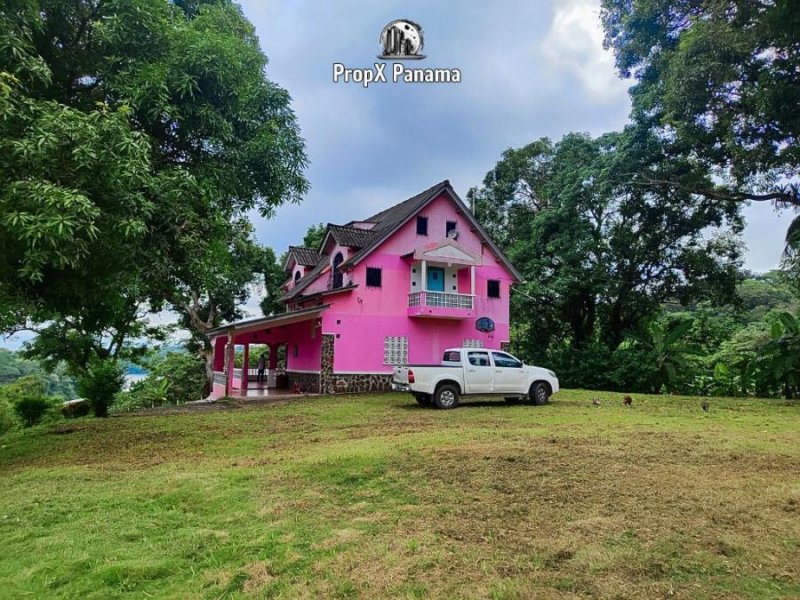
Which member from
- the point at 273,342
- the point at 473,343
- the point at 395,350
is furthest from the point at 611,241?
the point at 273,342

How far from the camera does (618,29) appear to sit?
66.9 feet

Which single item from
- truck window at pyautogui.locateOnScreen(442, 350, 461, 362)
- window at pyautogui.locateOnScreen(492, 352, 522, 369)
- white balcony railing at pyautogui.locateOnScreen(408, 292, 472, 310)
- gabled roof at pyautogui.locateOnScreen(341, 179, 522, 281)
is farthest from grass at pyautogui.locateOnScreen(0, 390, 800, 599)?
gabled roof at pyautogui.locateOnScreen(341, 179, 522, 281)

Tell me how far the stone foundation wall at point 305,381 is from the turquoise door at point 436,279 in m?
6.31

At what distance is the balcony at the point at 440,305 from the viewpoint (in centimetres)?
2111

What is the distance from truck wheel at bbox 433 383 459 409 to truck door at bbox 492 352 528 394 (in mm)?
1331

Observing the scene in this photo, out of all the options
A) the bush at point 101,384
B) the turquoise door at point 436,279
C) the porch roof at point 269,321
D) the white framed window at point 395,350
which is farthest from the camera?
the turquoise door at point 436,279

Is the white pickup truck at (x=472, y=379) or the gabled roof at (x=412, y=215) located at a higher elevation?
the gabled roof at (x=412, y=215)

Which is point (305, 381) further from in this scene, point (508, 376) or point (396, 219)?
point (508, 376)

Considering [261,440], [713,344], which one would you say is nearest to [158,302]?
[261,440]

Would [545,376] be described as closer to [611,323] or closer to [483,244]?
[483,244]

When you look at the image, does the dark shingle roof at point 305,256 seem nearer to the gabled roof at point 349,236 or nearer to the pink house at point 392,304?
the pink house at point 392,304

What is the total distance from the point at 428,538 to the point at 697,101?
1682cm

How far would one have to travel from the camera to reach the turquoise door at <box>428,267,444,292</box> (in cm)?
2252

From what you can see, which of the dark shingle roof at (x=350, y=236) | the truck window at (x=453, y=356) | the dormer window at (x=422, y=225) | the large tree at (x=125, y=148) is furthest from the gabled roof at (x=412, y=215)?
the large tree at (x=125, y=148)
